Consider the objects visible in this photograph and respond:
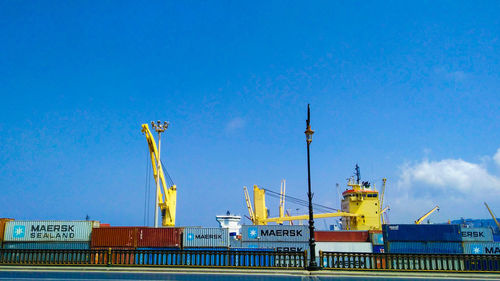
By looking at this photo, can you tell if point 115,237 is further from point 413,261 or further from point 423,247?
point 423,247

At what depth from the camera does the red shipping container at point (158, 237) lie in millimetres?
30703

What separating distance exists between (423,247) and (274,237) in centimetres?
1434

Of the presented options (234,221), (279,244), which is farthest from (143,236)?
(234,221)

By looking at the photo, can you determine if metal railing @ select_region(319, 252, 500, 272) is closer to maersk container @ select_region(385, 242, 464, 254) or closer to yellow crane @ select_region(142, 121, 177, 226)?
maersk container @ select_region(385, 242, 464, 254)

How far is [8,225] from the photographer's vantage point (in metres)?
32.5

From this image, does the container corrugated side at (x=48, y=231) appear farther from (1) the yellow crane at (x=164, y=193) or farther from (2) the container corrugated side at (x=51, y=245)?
(1) the yellow crane at (x=164, y=193)

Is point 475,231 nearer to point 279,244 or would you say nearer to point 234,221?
point 279,244

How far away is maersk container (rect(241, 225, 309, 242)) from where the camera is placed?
3381 centimetres

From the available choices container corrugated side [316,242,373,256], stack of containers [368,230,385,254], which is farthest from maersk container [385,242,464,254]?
container corrugated side [316,242,373,256]

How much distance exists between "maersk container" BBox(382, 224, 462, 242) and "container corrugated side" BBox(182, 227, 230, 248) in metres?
15.6

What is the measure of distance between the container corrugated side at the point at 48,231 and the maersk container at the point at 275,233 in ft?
46.4

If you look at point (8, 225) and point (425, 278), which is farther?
point (8, 225)

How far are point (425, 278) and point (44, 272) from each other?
15.9 metres

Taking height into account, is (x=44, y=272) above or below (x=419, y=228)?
below
